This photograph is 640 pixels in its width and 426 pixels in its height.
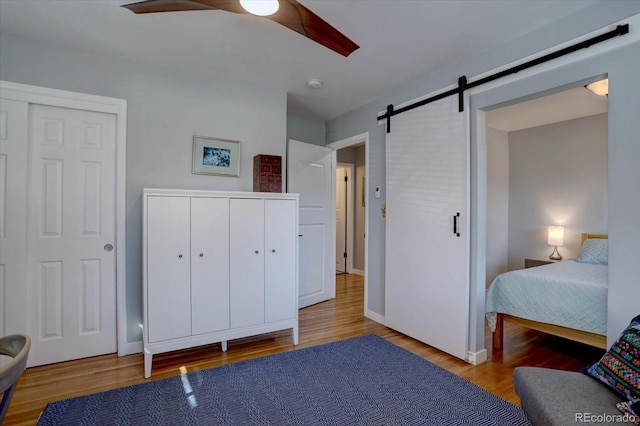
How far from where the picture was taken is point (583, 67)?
198 cm

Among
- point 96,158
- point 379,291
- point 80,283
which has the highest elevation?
point 96,158

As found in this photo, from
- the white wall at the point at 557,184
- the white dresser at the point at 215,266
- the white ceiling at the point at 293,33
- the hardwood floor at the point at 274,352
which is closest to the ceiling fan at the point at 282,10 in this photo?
the white ceiling at the point at 293,33

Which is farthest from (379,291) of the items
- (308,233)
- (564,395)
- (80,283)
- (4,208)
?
(4,208)

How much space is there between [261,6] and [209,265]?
1.85 meters

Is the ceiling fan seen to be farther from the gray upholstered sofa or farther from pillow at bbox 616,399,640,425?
pillow at bbox 616,399,640,425

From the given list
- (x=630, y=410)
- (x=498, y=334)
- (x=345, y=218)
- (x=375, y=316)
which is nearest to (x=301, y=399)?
(x=630, y=410)

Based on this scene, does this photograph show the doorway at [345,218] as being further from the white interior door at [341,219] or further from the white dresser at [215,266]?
the white dresser at [215,266]

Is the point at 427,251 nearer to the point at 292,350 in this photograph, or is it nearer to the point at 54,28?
the point at 292,350

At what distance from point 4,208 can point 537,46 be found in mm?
3942

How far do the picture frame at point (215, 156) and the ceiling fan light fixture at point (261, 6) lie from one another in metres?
1.73

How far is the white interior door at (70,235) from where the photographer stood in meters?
2.48

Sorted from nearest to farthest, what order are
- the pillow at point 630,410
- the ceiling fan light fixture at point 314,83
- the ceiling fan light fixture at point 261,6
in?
1. the pillow at point 630,410
2. the ceiling fan light fixture at point 261,6
3. the ceiling fan light fixture at point 314,83

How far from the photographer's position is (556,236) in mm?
4234

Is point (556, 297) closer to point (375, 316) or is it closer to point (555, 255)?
point (375, 316)
